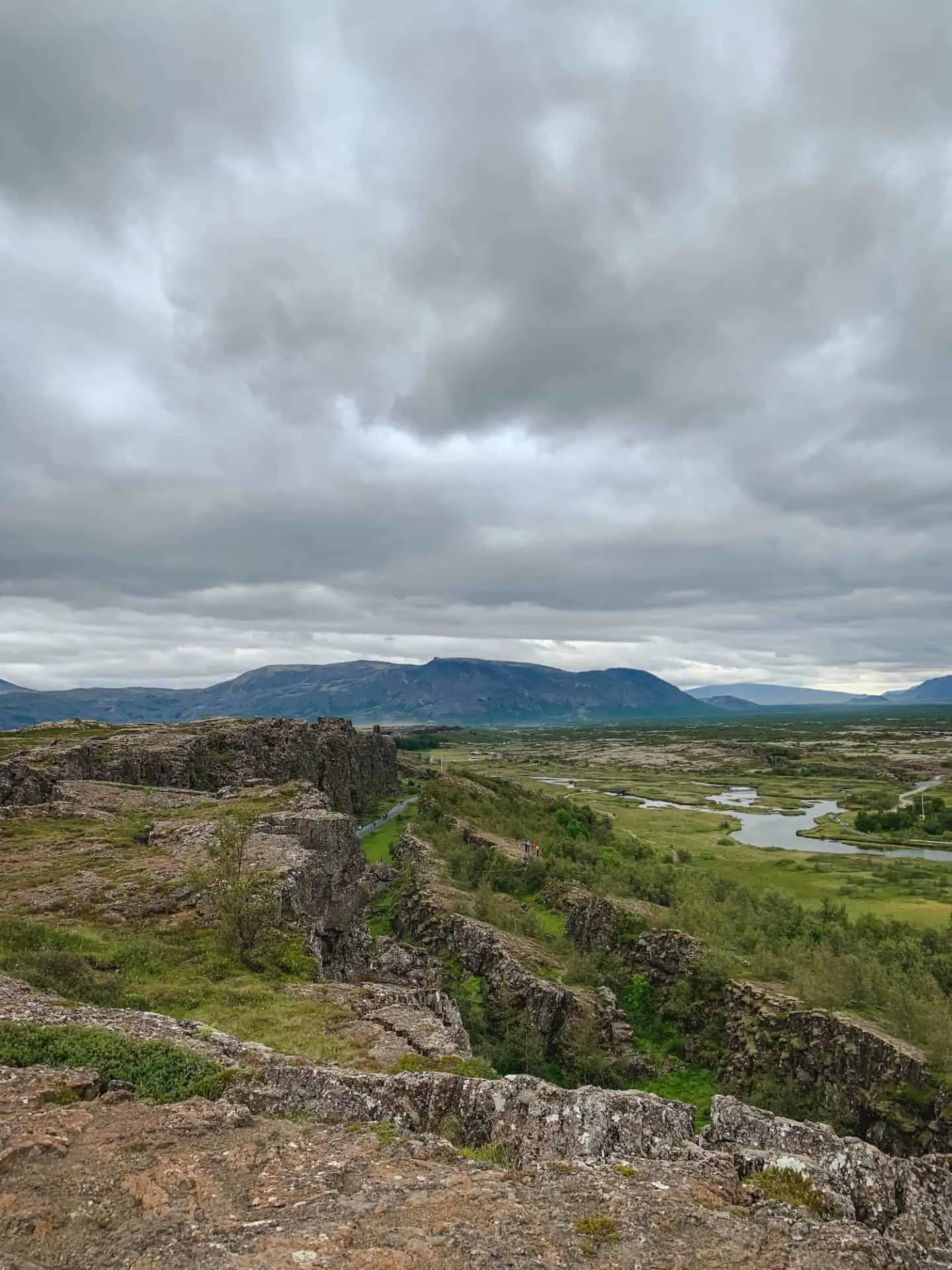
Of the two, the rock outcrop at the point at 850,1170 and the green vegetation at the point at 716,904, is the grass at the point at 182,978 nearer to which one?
the rock outcrop at the point at 850,1170

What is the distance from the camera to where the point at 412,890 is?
5053 cm

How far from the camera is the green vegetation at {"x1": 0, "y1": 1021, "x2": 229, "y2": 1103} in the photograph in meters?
14.2

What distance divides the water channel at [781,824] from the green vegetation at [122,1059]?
319ft

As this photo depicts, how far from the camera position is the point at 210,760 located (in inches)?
2810

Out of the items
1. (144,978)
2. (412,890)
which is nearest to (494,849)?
(412,890)

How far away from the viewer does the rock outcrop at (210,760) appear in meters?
54.4

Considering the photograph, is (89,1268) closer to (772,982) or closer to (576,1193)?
(576,1193)

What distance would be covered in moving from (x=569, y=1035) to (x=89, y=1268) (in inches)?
1096

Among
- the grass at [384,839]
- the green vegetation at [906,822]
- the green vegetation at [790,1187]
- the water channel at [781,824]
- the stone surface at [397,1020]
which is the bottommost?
the water channel at [781,824]

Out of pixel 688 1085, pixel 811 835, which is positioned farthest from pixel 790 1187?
pixel 811 835

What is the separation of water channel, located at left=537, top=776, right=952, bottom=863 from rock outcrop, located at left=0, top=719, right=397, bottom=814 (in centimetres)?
6149

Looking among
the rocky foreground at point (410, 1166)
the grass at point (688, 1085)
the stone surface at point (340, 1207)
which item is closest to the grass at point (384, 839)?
the grass at point (688, 1085)

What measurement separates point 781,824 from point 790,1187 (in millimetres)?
126488

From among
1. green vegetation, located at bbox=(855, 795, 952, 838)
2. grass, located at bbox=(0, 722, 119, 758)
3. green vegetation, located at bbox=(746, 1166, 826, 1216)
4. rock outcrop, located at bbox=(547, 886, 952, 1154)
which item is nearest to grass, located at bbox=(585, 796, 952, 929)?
green vegetation, located at bbox=(855, 795, 952, 838)
